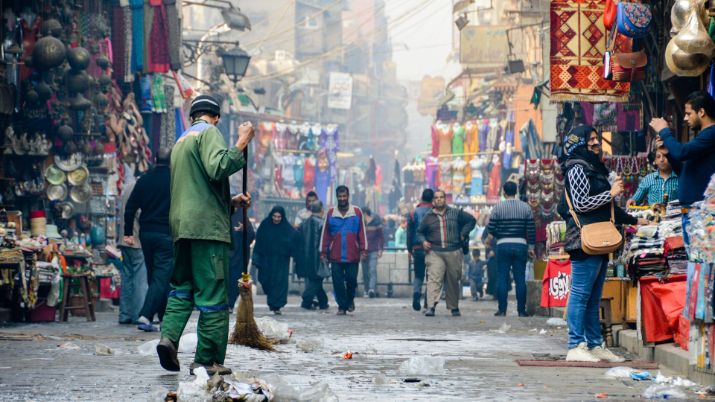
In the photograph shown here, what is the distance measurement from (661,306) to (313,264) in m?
12.6

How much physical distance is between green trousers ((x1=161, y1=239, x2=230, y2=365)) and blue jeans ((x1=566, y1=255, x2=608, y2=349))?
307cm

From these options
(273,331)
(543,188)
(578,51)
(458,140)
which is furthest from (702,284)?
(458,140)

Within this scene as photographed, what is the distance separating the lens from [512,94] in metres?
49.5

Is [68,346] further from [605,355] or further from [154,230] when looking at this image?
[605,355]

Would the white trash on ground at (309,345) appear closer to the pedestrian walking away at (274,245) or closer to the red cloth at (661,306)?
the red cloth at (661,306)

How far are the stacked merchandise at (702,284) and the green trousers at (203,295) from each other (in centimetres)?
294

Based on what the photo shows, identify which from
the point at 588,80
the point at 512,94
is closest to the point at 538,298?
the point at 588,80

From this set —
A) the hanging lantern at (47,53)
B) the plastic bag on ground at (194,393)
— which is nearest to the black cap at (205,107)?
the plastic bag on ground at (194,393)

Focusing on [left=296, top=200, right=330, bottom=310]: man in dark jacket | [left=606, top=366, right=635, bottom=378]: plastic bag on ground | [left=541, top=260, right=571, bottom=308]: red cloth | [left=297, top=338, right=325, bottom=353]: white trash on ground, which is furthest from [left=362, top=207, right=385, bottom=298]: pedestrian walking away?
[left=606, top=366, right=635, bottom=378]: plastic bag on ground

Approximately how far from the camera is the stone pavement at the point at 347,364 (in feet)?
26.5

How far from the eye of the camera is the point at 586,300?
422 inches

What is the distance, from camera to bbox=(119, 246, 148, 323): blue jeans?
15.7 m

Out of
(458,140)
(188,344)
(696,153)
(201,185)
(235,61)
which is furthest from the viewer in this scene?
(458,140)

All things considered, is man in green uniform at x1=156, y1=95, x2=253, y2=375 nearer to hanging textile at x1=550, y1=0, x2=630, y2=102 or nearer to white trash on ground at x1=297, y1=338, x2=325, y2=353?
white trash on ground at x1=297, y1=338, x2=325, y2=353
